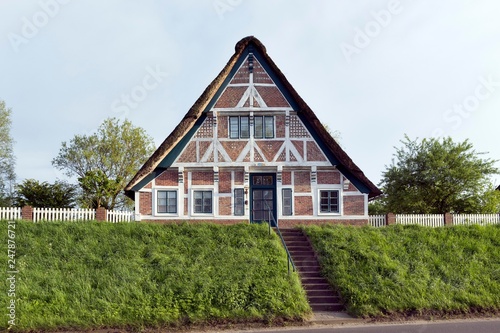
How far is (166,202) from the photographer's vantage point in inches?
849

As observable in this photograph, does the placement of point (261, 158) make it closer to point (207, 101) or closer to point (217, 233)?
point (207, 101)

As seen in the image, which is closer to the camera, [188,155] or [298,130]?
[188,155]

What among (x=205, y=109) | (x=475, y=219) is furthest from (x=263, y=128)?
(x=475, y=219)

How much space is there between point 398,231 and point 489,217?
272 inches

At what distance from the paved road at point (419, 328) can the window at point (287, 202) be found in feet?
31.5

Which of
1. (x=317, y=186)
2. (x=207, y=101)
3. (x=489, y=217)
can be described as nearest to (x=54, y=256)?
(x=207, y=101)

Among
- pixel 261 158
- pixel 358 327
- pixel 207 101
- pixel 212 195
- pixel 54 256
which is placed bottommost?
pixel 358 327

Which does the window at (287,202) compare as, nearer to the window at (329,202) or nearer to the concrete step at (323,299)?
the window at (329,202)

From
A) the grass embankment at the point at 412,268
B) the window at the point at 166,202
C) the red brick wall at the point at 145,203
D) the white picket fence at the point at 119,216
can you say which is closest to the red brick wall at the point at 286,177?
the grass embankment at the point at 412,268

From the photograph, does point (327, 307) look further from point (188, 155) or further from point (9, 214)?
point (9, 214)

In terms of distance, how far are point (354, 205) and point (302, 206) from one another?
2.50 m

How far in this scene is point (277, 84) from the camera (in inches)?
877

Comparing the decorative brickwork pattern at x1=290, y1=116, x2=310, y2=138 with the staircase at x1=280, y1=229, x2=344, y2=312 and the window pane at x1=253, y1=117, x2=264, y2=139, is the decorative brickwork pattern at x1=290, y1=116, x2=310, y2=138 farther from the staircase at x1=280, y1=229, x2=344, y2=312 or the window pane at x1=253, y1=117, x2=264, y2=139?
the staircase at x1=280, y1=229, x2=344, y2=312

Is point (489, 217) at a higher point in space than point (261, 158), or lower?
lower
